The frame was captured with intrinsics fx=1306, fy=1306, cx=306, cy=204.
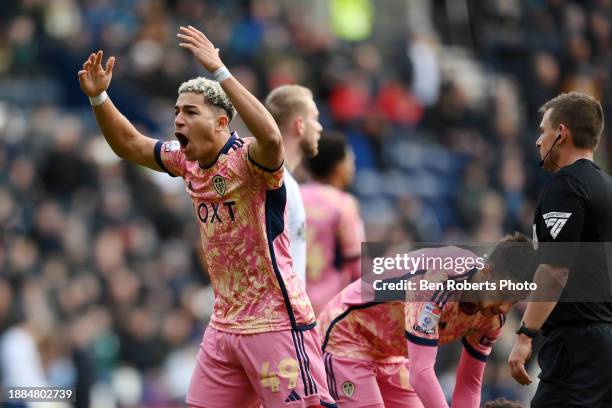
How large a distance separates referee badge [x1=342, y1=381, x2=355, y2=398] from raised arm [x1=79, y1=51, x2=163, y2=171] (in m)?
1.67

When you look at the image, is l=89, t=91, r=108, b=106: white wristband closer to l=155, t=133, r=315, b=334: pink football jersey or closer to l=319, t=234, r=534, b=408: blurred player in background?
l=155, t=133, r=315, b=334: pink football jersey

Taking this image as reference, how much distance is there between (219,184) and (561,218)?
1.82 m

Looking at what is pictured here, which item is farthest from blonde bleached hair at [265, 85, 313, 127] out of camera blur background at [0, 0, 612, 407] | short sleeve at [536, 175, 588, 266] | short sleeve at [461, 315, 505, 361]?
camera blur background at [0, 0, 612, 407]

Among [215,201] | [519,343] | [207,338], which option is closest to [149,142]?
[215,201]

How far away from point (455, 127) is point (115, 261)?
319 inches

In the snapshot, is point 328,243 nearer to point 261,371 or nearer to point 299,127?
point 299,127

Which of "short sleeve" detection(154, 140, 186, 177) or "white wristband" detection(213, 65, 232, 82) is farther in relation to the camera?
"short sleeve" detection(154, 140, 186, 177)

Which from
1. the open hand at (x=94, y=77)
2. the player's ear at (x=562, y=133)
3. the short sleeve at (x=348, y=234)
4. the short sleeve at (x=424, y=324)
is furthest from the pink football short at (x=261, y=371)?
the short sleeve at (x=348, y=234)

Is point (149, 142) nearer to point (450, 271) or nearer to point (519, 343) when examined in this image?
point (450, 271)

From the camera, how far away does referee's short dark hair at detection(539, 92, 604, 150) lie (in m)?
7.13

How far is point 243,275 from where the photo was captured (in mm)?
7035

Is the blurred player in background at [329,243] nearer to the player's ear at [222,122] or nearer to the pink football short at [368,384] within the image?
the pink football short at [368,384]

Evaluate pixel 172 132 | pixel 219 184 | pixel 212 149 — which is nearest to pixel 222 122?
pixel 212 149

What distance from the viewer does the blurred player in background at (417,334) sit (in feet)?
23.2
